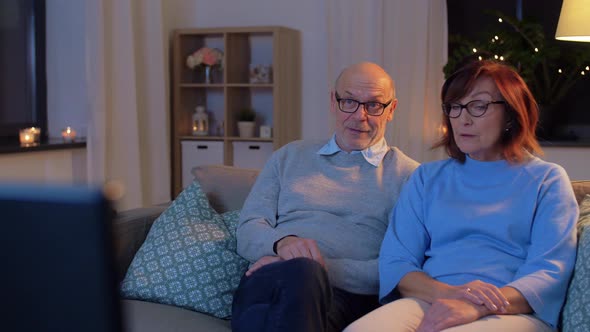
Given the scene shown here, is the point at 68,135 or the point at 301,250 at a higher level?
the point at 68,135

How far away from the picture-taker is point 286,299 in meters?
1.72

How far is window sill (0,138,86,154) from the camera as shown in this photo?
12.4ft

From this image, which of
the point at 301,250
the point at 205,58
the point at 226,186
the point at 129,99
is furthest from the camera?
the point at 205,58

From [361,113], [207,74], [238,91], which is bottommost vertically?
[361,113]

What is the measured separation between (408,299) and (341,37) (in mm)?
3321

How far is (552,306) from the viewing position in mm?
1805

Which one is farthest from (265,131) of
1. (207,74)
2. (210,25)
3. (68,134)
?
(68,134)

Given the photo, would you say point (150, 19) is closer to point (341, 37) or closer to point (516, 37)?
point (341, 37)

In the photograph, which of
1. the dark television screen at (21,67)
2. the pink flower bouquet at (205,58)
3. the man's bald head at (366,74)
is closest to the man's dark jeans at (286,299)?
the man's bald head at (366,74)

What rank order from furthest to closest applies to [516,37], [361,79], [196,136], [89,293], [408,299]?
[196,136] → [516,37] → [361,79] → [408,299] → [89,293]

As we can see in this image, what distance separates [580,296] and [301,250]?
0.70m

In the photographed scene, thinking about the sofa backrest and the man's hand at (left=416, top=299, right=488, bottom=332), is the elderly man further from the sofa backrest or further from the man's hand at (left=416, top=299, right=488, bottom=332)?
the man's hand at (left=416, top=299, right=488, bottom=332)

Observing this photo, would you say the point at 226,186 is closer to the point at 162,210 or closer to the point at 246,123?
the point at 162,210

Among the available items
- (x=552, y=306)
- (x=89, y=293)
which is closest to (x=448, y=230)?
(x=552, y=306)
